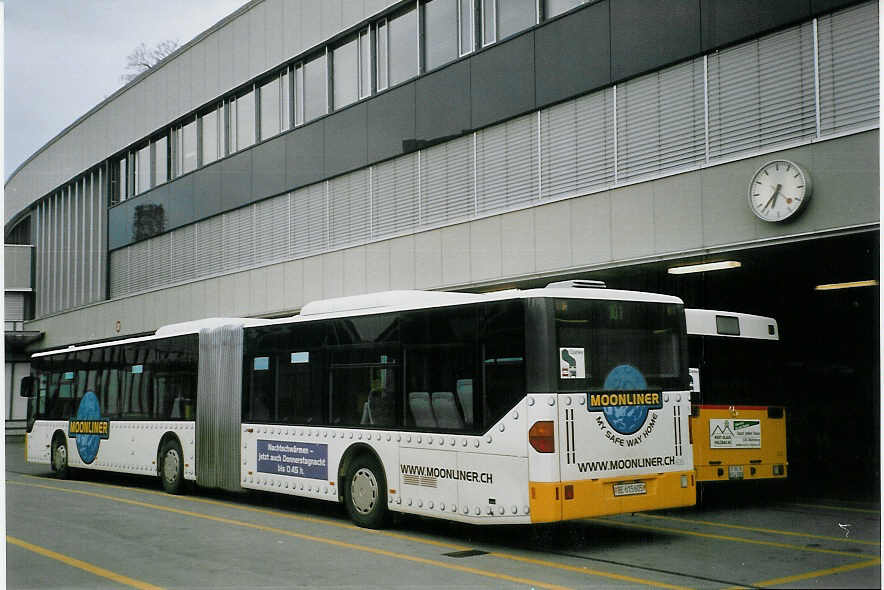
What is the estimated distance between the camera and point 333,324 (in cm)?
1298

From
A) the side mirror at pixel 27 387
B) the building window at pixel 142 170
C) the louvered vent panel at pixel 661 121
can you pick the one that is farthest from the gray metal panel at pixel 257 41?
the louvered vent panel at pixel 661 121

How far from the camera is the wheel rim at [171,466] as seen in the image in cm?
1653

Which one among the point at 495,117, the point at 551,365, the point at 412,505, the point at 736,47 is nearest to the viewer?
the point at 551,365

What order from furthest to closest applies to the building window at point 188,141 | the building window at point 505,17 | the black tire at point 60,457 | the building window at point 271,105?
the building window at point 188,141
the building window at point 271,105
the black tire at point 60,457
the building window at point 505,17

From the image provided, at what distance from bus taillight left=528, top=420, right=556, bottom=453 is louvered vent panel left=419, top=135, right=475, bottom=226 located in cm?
875

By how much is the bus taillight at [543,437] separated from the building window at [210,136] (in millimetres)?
15772

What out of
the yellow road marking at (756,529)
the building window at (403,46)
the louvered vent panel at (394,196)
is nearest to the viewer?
the yellow road marking at (756,529)

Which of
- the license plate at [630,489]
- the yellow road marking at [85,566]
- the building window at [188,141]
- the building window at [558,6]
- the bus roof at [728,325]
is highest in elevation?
the building window at [558,6]

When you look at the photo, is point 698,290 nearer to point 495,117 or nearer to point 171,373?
point 495,117

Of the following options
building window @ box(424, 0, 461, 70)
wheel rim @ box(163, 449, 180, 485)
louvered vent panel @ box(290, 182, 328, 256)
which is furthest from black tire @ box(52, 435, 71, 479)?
building window @ box(424, 0, 461, 70)

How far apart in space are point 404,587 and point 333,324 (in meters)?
5.20

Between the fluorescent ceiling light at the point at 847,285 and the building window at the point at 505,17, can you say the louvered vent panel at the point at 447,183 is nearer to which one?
the building window at the point at 505,17

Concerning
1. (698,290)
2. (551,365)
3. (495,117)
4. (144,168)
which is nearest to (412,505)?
(551,365)

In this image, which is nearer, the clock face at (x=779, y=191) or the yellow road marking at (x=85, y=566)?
the yellow road marking at (x=85, y=566)
